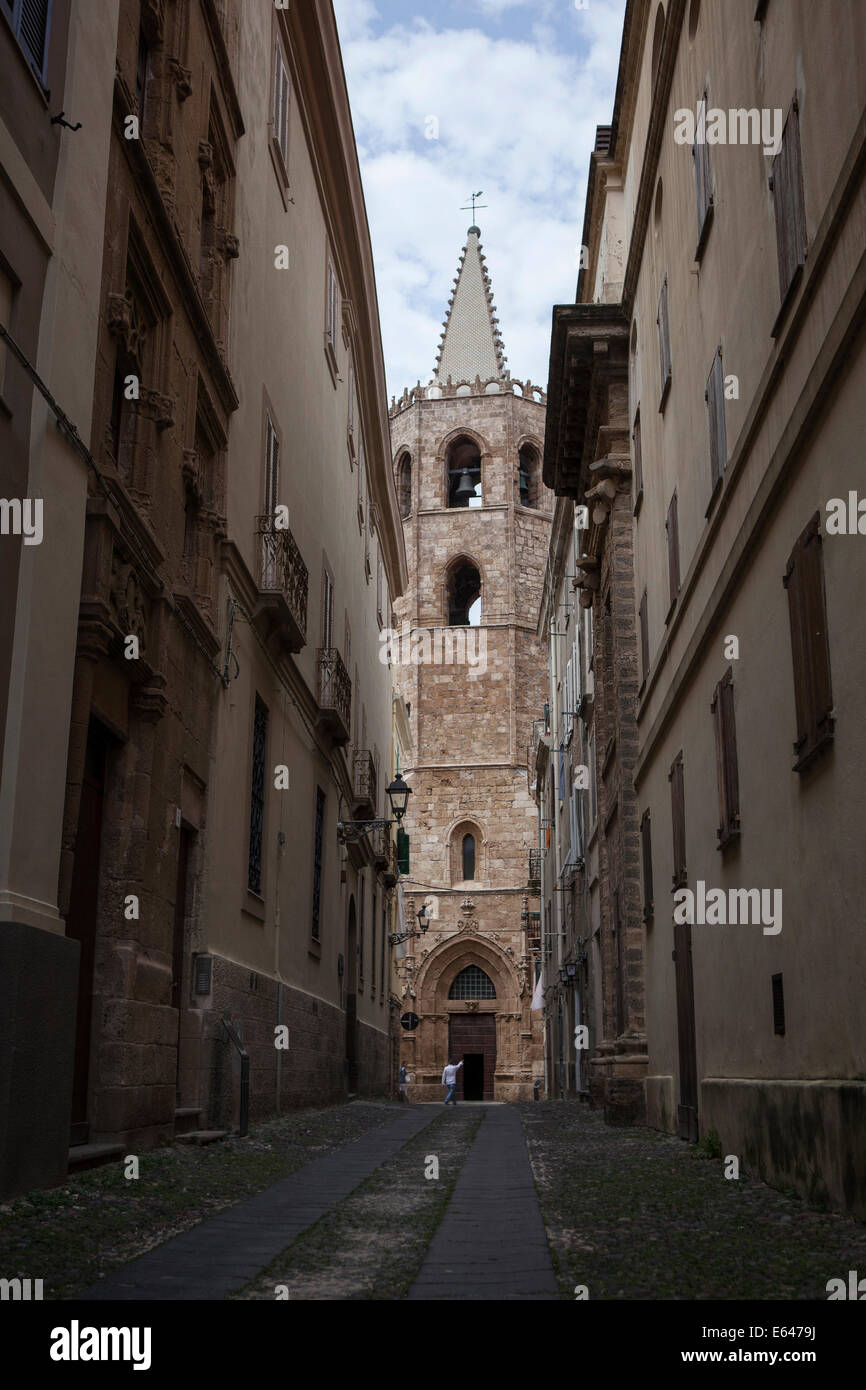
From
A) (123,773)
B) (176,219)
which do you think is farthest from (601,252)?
(123,773)

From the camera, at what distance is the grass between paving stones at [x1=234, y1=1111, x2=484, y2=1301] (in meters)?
4.75

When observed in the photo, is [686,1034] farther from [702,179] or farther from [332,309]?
[332,309]

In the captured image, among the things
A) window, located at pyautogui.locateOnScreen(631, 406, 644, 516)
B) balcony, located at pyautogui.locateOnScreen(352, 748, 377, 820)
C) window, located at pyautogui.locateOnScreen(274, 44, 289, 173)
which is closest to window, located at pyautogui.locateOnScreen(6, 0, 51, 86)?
window, located at pyautogui.locateOnScreen(274, 44, 289, 173)

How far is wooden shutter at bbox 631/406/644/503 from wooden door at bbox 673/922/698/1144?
6.09m

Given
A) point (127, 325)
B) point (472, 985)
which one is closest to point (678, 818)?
point (127, 325)

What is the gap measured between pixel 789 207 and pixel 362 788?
720 inches

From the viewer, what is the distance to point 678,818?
13.0 m

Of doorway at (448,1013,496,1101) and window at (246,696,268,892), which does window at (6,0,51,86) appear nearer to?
window at (246,696,268,892)

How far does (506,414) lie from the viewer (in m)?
58.6

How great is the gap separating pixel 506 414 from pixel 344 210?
3621cm

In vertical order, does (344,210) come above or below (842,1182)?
above

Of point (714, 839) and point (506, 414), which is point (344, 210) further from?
point (506, 414)

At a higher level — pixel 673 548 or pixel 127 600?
pixel 673 548

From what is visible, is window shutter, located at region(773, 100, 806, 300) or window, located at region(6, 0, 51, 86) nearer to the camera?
window, located at region(6, 0, 51, 86)
